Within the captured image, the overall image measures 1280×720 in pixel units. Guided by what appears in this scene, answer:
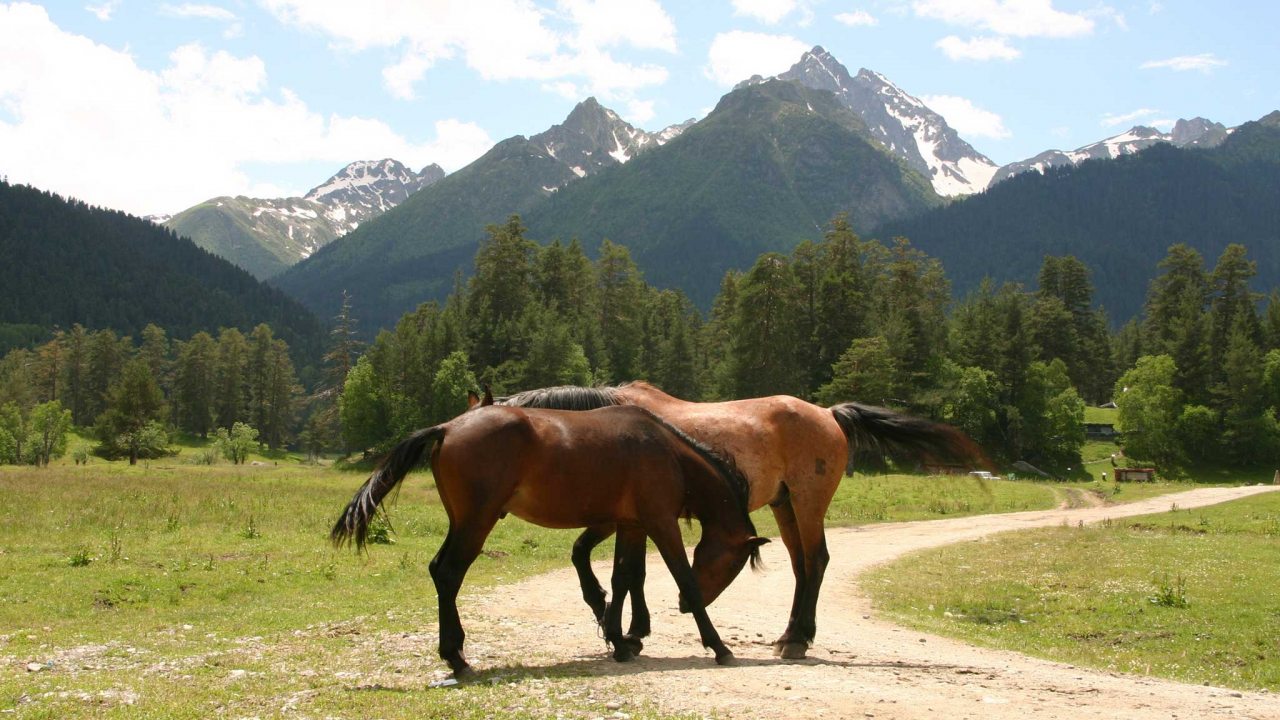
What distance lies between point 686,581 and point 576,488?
1536 mm

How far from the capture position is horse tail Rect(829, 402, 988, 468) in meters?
12.1

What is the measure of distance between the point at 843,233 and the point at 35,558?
64089mm

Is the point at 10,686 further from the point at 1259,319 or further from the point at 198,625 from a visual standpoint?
the point at 1259,319

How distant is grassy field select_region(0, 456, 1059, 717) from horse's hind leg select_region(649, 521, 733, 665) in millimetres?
1724

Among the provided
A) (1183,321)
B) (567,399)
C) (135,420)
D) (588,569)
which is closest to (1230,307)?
(1183,321)

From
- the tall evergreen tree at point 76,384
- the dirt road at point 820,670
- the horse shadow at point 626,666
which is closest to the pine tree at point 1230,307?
the dirt road at point 820,670

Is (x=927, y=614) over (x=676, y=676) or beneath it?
beneath

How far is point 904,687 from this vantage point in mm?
7840

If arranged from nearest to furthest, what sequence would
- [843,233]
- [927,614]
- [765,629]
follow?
[765,629] → [927,614] → [843,233]

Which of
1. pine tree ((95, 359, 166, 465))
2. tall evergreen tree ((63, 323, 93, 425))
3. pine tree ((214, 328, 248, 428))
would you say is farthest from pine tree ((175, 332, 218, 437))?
pine tree ((95, 359, 166, 465))

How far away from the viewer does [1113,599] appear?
596 inches

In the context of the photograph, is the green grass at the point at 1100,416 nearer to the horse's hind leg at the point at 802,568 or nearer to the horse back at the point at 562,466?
the horse's hind leg at the point at 802,568

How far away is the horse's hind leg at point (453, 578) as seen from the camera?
27.3 ft

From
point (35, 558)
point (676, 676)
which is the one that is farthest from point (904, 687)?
point (35, 558)
